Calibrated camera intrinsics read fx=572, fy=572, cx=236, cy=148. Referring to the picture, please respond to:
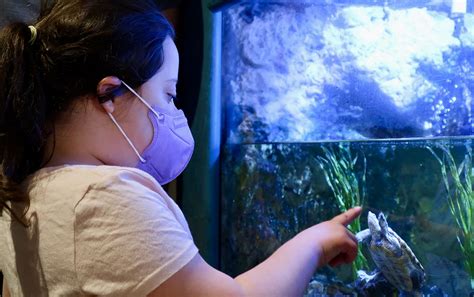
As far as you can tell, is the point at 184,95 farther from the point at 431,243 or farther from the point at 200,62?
the point at 431,243

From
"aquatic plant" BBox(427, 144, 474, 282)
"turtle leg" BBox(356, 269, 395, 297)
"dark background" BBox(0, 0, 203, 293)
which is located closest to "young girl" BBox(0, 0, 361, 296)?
"aquatic plant" BBox(427, 144, 474, 282)

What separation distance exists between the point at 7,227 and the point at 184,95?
63.3 inches

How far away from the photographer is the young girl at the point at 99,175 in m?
0.96

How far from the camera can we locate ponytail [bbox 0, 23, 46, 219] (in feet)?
3.71

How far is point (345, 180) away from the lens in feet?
7.08

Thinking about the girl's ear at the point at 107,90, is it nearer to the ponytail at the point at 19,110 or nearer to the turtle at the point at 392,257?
the ponytail at the point at 19,110

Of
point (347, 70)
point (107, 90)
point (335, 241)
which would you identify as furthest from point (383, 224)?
point (107, 90)

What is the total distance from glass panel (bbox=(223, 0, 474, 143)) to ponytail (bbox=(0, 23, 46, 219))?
1.35 meters

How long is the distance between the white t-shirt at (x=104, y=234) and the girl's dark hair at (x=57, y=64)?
13 centimetres

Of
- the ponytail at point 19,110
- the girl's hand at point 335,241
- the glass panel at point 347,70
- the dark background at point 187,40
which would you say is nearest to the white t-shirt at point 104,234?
the ponytail at point 19,110

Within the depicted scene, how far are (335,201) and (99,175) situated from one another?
54.1 inches

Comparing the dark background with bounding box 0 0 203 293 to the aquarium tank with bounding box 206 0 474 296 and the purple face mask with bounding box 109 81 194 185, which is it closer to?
the aquarium tank with bounding box 206 0 474 296

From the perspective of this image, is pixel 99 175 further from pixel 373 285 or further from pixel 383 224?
pixel 373 285

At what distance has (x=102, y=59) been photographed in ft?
3.71
